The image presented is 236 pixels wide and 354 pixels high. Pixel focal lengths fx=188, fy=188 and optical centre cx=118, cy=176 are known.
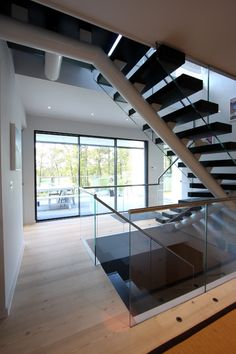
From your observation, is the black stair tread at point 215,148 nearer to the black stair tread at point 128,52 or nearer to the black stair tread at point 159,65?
the black stair tread at point 159,65

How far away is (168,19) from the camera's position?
5.69 ft

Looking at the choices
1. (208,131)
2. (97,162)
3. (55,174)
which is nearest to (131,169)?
(97,162)

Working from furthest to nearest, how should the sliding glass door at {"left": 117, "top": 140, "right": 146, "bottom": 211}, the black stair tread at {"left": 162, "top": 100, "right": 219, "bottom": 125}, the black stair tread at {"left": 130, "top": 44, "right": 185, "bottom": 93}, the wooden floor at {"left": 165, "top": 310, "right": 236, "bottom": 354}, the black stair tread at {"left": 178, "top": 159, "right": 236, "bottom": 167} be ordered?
the sliding glass door at {"left": 117, "top": 140, "right": 146, "bottom": 211}
the black stair tread at {"left": 178, "top": 159, "right": 236, "bottom": 167}
the black stair tread at {"left": 162, "top": 100, "right": 219, "bottom": 125}
the black stair tread at {"left": 130, "top": 44, "right": 185, "bottom": 93}
the wooden floor at {"left": 165, "top": 310, "right": 236, "bottom": 354}

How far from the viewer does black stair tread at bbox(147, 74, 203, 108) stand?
2266mm

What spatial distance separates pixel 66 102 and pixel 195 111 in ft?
8.69


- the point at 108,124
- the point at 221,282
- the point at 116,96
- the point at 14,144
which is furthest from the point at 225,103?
the point at 14,144

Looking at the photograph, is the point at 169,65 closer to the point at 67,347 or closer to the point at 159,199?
the point at 67,347

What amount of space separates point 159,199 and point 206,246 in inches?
117

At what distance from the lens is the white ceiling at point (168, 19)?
61.8 inches

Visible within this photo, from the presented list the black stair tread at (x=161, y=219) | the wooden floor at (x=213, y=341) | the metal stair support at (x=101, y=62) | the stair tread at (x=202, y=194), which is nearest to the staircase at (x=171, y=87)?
the metal stair support at (x=101, y=62)

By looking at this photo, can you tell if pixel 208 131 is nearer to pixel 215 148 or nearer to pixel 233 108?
pixel 215 148

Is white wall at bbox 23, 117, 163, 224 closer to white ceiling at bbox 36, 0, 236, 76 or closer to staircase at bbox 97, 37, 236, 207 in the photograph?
staircase at bbox 97, 37, 236, 207

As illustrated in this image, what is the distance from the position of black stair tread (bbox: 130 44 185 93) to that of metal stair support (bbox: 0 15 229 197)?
19 cm

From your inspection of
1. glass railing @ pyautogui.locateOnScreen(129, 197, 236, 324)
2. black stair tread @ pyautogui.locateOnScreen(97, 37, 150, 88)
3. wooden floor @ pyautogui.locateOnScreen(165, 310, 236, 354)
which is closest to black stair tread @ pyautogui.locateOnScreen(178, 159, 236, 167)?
glass railing @ pyautogui.locateOnScreen(129, 197, 236, 324)
